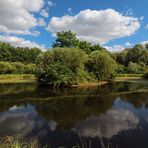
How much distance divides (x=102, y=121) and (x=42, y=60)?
30655 millimetres

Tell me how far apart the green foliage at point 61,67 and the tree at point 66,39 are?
28839 mm

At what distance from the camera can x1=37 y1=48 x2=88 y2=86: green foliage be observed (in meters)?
40.8

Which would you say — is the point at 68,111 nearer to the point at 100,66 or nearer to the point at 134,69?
the point at 100,66

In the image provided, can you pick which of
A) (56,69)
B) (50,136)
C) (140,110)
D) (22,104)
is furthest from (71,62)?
(50,136)

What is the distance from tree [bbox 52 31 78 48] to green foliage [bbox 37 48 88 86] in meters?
28.8

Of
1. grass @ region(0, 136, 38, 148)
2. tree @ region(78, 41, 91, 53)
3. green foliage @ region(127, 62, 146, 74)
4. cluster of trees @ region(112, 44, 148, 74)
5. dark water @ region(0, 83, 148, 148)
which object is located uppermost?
tree @ region(78, 41, 91, 53)

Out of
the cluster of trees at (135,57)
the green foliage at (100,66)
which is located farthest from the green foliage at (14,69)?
the cluster of trees at (135,57)

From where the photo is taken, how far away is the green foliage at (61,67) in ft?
134

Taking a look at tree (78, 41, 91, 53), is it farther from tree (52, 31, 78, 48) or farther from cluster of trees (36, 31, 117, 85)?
cluster of trees (36, 31, 117, 85)

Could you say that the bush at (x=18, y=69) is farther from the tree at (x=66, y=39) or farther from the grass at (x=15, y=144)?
the grass at (x=15, y=144)

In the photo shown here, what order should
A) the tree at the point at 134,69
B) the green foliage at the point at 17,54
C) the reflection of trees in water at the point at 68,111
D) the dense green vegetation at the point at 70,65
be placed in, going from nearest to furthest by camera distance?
the reflection of trees in water at the point at 68,111 → the dense green vegetation at the point at 70,65 → the tree at the point at 134,69 → the green foliage at the point at 17,54

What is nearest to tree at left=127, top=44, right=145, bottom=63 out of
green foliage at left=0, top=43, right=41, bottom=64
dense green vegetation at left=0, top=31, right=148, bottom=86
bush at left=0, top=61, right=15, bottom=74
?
dense green vegetation at left=0, top=31, right=148, bottom=86

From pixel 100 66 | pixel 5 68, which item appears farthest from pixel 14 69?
pixel 100 66

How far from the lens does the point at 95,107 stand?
20.7 m
